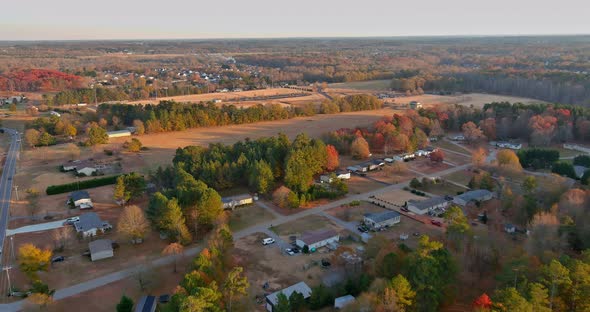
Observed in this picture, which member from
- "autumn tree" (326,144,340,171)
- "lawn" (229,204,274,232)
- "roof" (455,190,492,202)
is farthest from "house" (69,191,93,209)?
"roof" (455,190,492,202)

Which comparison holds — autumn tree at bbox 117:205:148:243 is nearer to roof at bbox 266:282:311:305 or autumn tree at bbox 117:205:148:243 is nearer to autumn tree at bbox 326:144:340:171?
roof at bbox 266:282:311:305

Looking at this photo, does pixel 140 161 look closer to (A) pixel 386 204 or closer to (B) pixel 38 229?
(B) pixel 38 229

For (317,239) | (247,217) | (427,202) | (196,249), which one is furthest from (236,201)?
(427,202)

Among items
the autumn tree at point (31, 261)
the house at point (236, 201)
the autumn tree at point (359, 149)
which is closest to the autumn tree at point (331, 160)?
the autumn tree at point (359, 149)

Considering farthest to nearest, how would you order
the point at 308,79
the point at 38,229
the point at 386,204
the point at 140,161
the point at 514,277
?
the point at 308,79
the point at 140,161
the point at 386,204
the point at 38,229
the point at 514,277

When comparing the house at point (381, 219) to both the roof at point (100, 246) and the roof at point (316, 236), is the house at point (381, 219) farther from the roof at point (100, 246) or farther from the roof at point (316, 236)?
the roof at point (100, 246)

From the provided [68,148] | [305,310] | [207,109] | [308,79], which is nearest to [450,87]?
[308,79]

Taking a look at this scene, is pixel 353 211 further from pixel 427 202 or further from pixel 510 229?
pixel 510 229
